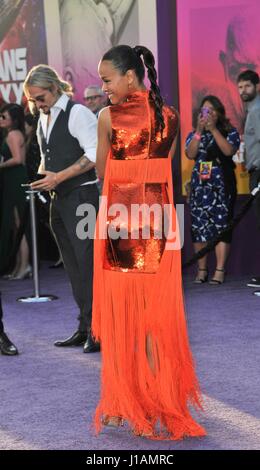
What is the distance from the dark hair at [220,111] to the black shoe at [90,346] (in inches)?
127

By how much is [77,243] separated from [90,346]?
2.27ft

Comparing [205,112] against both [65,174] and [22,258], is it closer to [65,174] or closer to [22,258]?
[22,258]

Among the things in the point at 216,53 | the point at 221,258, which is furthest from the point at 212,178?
the point at 216,53

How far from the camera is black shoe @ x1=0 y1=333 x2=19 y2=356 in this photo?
6.03m

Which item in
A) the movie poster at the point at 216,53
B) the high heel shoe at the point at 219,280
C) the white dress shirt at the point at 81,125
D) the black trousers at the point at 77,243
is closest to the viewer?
the white dress shirt at the point at 81,125

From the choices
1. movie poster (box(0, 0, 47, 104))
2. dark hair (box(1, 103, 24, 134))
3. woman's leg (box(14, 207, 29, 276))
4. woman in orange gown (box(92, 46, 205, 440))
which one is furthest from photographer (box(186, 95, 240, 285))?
woman in orange gown (box(92, 46, 205, 440))

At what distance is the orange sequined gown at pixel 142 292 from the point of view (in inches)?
157

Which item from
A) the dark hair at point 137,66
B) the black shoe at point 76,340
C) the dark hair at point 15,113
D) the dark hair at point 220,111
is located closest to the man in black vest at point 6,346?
the black shoe at point 76,340

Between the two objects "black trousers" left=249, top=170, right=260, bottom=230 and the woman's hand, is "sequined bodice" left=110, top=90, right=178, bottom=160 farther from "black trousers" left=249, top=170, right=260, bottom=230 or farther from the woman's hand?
the woman's hand

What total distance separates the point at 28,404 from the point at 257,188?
3775 mm

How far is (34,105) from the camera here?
601 cm

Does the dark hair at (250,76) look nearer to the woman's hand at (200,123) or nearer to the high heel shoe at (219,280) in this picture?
the woman's hand at (200,123)
